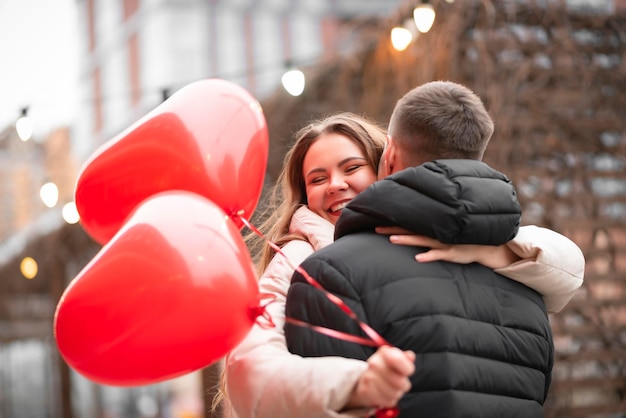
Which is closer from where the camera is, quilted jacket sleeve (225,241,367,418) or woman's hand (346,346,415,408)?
woman's hand (346,346,415,408)

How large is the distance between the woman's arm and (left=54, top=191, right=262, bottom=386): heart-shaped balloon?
1.24 feet

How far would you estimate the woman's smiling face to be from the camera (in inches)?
94.9

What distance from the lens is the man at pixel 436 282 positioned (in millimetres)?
1837

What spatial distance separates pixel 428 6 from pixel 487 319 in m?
3.95

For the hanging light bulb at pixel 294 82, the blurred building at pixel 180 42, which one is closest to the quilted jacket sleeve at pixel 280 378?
the hanging light bulb at pixel 294 82

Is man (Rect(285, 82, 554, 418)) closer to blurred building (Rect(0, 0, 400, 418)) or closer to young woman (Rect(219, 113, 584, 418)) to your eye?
young woman (Rect(219, 113, 584, 418))

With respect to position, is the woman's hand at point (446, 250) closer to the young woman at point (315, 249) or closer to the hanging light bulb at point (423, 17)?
the young woman at point (315, 249)

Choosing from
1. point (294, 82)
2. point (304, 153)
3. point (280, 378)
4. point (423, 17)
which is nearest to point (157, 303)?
point (280, 378)

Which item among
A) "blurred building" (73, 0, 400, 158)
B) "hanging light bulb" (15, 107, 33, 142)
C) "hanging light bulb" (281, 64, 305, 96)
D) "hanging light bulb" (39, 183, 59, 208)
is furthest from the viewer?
"blurred building" (73, 0, 400, 158)

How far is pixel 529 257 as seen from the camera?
2066 millimetres

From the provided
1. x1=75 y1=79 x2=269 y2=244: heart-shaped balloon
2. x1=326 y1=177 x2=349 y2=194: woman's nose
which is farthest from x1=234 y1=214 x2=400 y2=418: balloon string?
x1=326 y1=177 x2=349 y2=194: woman's nose

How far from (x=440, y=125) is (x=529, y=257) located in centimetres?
38

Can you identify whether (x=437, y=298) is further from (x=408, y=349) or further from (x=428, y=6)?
(x=428, y=6)

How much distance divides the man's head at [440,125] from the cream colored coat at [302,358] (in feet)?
0.84
